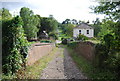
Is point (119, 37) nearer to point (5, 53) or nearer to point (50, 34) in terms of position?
point (5, 53)

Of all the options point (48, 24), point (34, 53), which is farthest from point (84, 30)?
point (34, 53)

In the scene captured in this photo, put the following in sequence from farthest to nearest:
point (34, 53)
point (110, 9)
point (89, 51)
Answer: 1. point (89, 51)
2. point (34, 53)
3. point (110, 9)

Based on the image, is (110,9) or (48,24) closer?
(110,9)

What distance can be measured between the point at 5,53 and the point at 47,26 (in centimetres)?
5054

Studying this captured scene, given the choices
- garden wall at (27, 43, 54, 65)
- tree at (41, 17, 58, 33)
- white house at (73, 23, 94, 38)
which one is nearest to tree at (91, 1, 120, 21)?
garden wall at (27, 43, 54, 65)

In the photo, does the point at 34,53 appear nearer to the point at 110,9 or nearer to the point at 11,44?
the point at 11,44

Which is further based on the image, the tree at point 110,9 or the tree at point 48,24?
the tree at point 48,24

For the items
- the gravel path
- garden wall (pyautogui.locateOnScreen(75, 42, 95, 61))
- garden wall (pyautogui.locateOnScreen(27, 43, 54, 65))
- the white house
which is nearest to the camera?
the gravel path

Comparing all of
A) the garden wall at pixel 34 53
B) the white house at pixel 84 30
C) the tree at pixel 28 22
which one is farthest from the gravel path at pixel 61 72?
the white house at pixel 84 30

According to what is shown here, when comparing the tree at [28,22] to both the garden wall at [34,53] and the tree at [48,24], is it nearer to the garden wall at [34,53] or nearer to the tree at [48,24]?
the tree at [48,24]

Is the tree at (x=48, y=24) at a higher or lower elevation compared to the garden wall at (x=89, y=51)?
higher

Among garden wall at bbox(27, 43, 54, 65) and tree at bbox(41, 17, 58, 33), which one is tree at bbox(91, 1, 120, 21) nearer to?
garden wall at bbox(27, 43, 54, 65)

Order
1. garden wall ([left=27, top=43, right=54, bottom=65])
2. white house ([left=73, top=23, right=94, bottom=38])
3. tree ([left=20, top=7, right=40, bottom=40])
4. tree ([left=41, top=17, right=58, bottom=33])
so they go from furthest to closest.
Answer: tree ([left=41, top=17, right=58, bottom=33]) < white house ([left=73, top=23, right=94, bottom=38]) < tree ([left=20, top=7, right=40, bottom=40]) < garden wall ([left=27, top=43, right=54, bottom=65])

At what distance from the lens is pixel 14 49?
6602 millimetres
